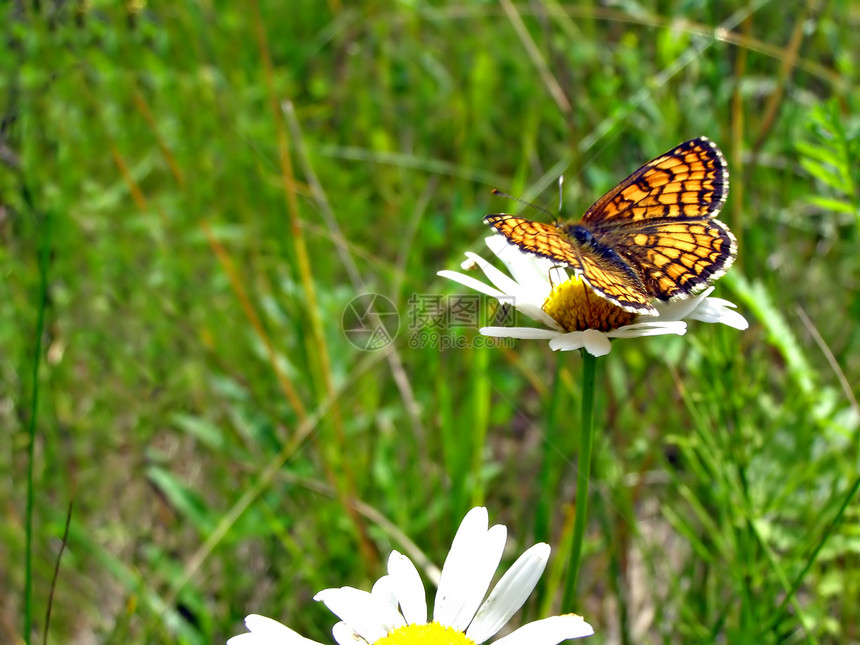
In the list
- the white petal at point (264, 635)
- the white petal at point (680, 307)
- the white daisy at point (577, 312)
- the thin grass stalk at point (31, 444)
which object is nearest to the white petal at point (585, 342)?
the white daisy at point (577, 312)

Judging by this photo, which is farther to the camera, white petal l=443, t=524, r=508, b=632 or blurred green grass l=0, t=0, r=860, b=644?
blurred green grass l=0, t=0, r=860, b=644

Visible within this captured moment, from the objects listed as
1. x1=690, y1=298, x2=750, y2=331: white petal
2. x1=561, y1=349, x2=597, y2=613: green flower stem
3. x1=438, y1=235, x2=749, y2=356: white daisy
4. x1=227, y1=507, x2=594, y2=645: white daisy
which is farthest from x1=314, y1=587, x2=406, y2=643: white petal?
x1=690, y1=298, x2=750, y2=331: white petal

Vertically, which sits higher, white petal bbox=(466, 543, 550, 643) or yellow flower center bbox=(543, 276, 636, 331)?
yellow flower center bbox=(543, 276, 636, 331)

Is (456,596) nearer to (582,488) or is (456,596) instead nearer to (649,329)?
(582,488)

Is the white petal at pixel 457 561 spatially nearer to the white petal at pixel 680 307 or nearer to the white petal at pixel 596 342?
the white petal at pixel 596 342

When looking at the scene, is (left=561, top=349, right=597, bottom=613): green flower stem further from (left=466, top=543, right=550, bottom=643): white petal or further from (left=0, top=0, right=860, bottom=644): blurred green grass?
(left=0, top=0, right=860, bottom=644): blurred green grass

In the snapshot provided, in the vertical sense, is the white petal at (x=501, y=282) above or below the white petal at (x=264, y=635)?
above

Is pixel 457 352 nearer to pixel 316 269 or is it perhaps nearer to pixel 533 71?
pixel 316 269
